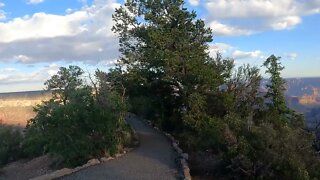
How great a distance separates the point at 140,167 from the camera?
60.9ft

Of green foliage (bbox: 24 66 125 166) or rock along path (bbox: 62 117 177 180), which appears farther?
green foliage (bbox: 24 66 125 166)

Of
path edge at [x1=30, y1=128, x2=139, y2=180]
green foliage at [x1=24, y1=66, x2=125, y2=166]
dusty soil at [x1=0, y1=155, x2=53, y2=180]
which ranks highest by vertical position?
green foliage at [x1=24, y1=66, x2=125, y2=166]

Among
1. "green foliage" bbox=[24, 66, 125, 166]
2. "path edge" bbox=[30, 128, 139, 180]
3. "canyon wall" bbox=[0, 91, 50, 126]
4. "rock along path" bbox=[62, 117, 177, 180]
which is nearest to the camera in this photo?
"rock along path" bbox=[62, 117, 177, 180]

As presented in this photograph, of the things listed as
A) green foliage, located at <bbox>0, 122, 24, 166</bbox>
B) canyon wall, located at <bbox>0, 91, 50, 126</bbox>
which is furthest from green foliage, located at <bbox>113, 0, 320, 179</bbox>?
canyon wall, located at <bbox>0, 91, 50, 126</bbox>

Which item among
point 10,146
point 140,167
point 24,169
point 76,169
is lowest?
point 24,169

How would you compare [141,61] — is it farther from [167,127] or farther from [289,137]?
[289,137]

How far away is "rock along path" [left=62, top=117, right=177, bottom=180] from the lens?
664 inches

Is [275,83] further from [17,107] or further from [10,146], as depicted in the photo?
[17,107]

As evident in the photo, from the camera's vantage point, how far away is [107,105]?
23234 mm

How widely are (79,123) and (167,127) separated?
11.9 m

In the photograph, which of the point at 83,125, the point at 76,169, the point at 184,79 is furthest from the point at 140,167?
the point at 184,79

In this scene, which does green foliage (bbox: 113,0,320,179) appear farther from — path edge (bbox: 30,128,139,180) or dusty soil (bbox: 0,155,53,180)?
dusty soil (bbox: 0,155,53,180)

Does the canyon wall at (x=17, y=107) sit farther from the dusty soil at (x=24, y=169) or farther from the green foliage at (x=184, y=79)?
the green foliage at (x=184, y=79)

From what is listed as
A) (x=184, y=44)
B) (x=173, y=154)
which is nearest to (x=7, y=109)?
(x=184, y=44)
